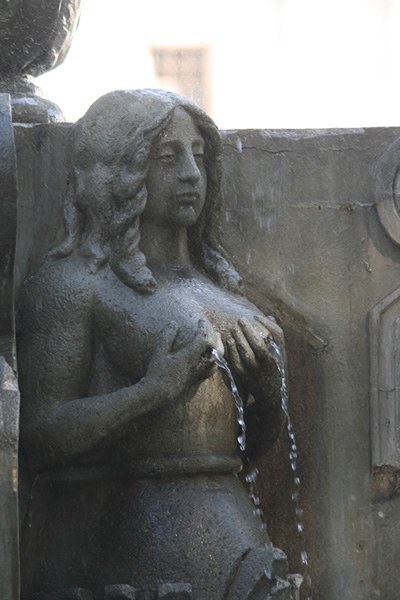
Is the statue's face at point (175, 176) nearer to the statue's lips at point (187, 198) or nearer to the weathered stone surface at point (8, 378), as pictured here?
the statue's lips at point (187, 198)

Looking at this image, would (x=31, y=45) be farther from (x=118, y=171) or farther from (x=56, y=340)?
(x=56, y=340)

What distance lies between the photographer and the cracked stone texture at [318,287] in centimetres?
954

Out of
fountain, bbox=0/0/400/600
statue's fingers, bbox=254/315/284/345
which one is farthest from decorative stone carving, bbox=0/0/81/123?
statue's fingers, bbox=254/315/284/345

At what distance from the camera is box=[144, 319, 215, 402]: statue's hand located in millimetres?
8789

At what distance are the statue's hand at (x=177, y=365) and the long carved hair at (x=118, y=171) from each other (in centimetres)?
34

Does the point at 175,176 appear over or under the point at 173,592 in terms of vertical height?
over

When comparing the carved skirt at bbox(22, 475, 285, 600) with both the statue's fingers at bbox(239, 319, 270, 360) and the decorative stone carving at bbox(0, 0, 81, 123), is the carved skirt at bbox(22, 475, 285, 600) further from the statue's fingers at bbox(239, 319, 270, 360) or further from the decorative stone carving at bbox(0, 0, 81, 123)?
the decorative stone carving at bbox(0, 0, 81, 123)

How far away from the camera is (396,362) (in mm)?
9594

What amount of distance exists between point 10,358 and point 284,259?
142cm

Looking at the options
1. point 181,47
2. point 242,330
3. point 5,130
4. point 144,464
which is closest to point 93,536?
point 144,464

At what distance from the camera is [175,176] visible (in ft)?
30.2

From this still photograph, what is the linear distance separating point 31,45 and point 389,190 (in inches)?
63.7

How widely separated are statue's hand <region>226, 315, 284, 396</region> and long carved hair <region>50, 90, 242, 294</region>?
378mm

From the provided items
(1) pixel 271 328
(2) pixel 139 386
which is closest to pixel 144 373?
(2) pixel 139 386
